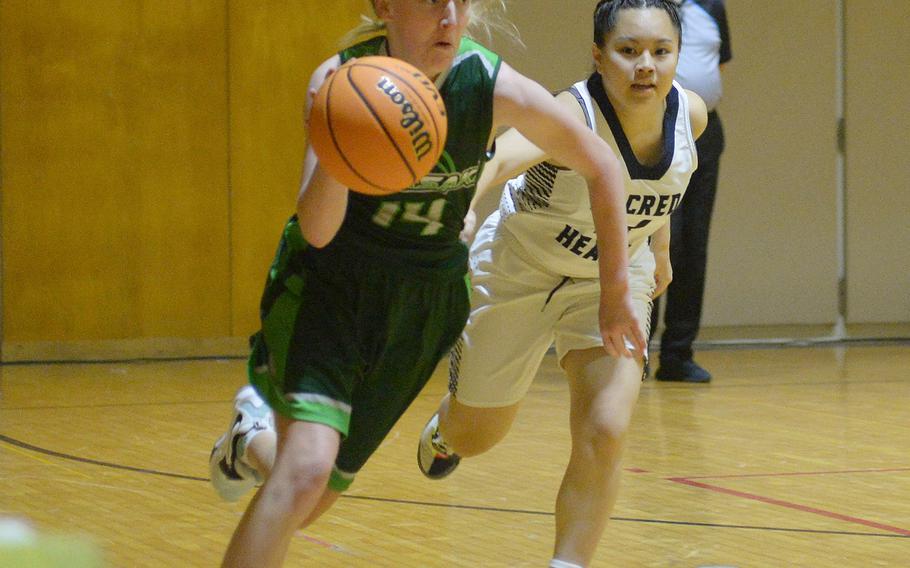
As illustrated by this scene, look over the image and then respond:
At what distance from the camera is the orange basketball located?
7.47 feet

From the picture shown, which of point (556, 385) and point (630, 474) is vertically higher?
point (630, 474)

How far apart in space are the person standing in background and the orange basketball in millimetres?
4491

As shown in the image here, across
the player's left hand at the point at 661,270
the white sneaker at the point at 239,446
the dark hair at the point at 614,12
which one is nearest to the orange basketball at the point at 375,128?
the white sneaker at the point at 239,446

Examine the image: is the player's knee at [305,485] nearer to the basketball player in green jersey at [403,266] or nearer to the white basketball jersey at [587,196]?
the basketball player in green jersey at [403,266]

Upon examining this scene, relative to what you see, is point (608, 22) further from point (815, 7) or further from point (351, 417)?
point (815, 7)

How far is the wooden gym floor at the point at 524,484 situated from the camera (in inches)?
137

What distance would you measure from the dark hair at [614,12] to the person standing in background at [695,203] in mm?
3160

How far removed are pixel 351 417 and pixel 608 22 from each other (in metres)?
1.34

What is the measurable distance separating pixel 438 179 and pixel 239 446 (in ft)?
3.18

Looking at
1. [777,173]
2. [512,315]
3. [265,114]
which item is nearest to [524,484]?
[512,315]

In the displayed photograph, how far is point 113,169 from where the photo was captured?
28.1 feet

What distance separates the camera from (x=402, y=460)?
491 cm

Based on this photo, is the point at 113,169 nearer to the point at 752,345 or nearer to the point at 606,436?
the point at 752,345

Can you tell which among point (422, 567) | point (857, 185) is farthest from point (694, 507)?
point (857, 185)
